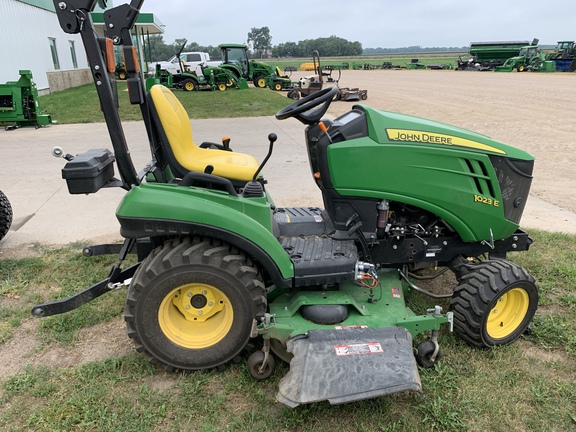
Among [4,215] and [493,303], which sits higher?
[4,215]

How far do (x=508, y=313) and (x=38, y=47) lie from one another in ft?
76.7

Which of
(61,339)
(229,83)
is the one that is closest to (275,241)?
(61,339)

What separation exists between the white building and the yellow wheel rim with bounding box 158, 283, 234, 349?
15157 millimetres

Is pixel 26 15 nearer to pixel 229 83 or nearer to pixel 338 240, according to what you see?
pixel 229 83

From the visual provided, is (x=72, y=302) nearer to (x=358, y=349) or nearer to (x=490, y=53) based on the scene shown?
(x=358, y=349)

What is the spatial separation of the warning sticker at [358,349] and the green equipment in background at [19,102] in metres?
10.3

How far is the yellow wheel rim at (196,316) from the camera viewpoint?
7.72 ft

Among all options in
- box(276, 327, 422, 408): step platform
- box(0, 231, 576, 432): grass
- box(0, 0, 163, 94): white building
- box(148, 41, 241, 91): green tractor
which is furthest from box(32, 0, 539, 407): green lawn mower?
box(148, 41, 241, 91): green tractor

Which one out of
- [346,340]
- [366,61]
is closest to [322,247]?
[346,340]

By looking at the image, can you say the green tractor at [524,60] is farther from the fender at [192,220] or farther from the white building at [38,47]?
the fender at [192,220]

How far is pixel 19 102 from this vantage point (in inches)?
394

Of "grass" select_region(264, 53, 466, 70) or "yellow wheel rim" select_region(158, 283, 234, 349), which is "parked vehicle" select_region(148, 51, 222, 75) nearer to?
"grass" select_region(264, 53, 466, 70)

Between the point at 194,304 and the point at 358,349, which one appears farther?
the point at 194,304

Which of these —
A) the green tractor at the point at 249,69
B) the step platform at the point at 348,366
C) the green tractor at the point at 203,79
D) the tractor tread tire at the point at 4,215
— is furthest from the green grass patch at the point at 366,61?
the step platform at the point at 348,366
